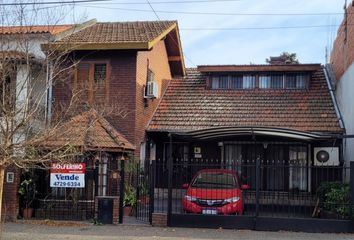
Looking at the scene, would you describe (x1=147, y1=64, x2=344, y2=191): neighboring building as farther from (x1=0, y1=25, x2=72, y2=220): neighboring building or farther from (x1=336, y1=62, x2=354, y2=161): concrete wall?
(x1=0, y1=25, x2=72, y2=220): neighboring building

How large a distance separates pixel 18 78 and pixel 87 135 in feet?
12.2

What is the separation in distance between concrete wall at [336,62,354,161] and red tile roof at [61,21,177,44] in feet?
23.7

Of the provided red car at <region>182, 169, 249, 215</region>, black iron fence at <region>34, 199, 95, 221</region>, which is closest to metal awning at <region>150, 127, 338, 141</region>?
red car at <region>182, 169, 249, 215</region>

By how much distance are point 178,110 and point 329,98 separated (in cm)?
635

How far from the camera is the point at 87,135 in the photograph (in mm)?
16203

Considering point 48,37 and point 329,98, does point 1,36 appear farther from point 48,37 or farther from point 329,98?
point 329,98

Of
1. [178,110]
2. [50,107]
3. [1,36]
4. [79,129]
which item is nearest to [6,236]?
[79,129]

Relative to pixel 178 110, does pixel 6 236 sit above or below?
below

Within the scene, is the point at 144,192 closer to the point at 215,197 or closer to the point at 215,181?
the point at 215,181

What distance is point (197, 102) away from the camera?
22609 millimetres

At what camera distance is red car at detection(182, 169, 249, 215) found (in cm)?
1447

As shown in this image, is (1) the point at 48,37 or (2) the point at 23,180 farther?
(2) the point at 23,180

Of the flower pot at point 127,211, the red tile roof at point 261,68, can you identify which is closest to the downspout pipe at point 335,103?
the red tile roof at point 261,68

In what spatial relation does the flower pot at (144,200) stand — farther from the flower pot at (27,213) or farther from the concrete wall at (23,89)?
the concrete wall at (23,89)
